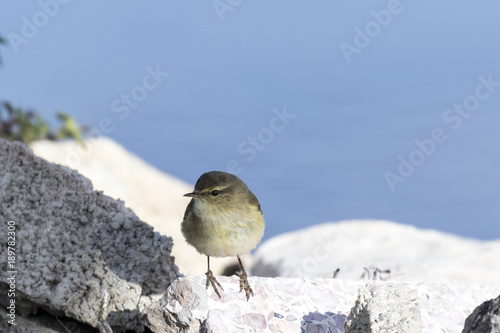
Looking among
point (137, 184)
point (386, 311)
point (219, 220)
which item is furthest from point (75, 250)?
point (137, 184)

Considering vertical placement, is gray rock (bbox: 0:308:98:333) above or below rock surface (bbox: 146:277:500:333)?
above

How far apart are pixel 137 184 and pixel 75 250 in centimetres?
969

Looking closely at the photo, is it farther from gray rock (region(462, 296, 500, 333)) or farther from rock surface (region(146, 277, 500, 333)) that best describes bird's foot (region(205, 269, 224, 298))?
gray rock (region(462, 296, 500, 333))

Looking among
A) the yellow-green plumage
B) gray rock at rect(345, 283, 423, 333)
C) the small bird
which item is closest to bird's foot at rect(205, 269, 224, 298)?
the small bird

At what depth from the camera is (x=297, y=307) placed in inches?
169

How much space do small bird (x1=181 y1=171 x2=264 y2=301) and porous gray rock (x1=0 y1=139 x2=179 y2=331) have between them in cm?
32

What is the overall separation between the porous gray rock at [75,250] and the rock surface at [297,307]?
39 cm

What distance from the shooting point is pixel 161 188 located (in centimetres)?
1448

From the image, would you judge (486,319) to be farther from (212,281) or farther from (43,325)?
(43,325)

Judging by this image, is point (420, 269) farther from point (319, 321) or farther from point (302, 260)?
point (319, 321)

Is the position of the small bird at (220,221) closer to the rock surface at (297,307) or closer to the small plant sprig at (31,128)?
the rock surface at (297,307)

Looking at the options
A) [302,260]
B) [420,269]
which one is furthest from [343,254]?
[420,269]

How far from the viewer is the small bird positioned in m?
4.25

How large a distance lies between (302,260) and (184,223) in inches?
181
